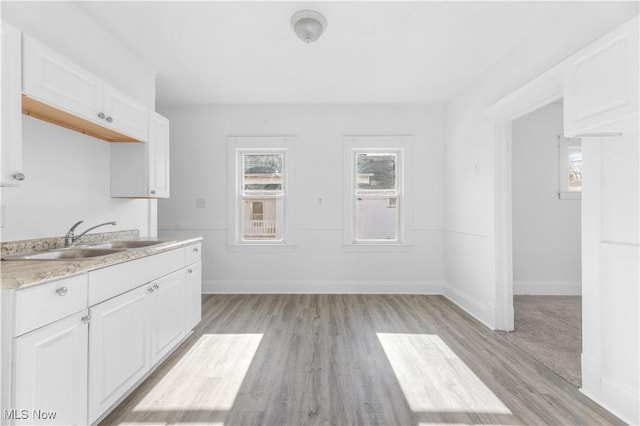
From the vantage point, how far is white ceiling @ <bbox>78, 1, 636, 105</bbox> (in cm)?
223

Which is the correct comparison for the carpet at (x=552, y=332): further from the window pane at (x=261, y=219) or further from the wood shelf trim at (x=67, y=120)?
the wood shelf trim at (x=67, y=120)

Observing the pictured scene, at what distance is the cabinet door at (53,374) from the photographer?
120 centimetres

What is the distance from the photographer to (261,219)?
14.7 feet

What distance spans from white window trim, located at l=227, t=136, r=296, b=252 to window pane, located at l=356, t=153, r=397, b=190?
0.98 metres

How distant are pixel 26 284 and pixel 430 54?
3.27 metres

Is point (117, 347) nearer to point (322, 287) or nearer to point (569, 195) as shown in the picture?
point (322, 287)

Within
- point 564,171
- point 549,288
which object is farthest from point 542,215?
point 549,288

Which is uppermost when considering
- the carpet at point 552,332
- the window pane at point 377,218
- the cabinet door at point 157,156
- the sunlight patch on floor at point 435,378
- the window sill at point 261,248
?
the cabinet door at point 157,156

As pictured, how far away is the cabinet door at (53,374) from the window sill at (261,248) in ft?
9.31

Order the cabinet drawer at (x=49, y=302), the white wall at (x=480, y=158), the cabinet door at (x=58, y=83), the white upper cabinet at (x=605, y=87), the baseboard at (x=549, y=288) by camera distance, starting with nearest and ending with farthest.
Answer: the cabinet drawer at (x=49, y=302), the white upper cabinet at (x=605, y=87), the cabinet door at (x=58, y=83), the white wall at (x=480, y=158), the baseboard at (x=549, y=288)

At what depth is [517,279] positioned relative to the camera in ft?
14.0

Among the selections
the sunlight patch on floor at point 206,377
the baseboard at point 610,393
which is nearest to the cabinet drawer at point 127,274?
the sunlight patch on floor at point 206,377

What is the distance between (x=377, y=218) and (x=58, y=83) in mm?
3659

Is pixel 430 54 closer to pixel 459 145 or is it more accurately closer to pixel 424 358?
pixel 459 145
